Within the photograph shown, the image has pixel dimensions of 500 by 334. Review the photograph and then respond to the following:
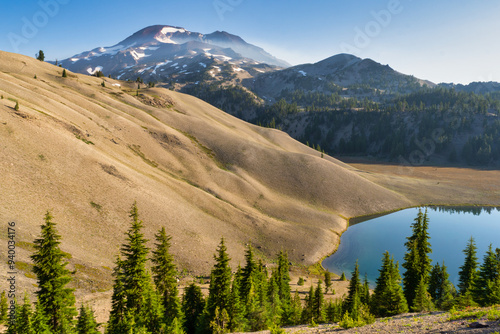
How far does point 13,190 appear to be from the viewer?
4009 cm

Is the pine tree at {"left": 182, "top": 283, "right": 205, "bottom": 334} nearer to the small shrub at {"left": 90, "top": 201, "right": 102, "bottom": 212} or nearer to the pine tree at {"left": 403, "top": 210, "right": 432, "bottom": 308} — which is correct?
the small shrub at {"left": 90, "top": 201, "right": 102, "bottom": 212}

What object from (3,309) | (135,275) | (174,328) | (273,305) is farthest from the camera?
(273,305)

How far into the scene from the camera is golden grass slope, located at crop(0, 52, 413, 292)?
4331cm

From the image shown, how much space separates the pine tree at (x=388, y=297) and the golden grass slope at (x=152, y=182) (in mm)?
23127

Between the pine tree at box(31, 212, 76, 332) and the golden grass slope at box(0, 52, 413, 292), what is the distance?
16.0m

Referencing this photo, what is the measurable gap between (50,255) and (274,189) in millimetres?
70565

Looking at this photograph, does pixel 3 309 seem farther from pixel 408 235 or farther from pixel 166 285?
pixel 408 235

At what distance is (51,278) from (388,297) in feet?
125

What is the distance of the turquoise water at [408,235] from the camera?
63562mm

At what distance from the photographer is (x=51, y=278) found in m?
21.4

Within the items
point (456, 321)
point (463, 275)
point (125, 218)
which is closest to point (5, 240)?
point (125, 218)

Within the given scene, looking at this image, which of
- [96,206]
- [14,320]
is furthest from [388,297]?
[96,206]

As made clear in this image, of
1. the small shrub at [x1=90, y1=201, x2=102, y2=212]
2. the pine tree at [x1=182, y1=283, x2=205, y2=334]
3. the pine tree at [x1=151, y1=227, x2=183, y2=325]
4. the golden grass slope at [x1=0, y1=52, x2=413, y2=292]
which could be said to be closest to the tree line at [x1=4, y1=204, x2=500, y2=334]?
the pine tree at [x1=151, y1=227, x2=183, y2=325]

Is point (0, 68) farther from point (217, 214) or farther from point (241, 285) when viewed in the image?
point (241, 285)
